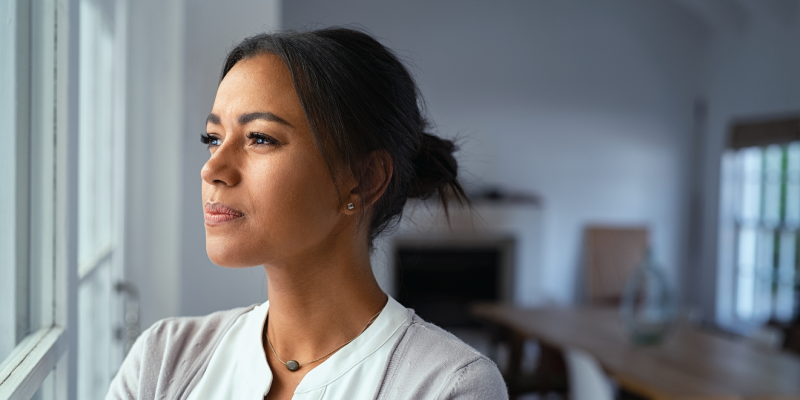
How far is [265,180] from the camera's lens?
3.06 ft

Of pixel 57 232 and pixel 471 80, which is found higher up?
pixel 471 80

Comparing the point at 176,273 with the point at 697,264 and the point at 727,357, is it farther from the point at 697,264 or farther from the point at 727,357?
the point at 697,264

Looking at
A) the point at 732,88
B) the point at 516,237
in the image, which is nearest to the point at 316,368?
A: the point at 516,237

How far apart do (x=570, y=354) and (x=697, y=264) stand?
4.30 meters

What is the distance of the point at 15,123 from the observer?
98 cm

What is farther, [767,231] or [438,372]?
[767,231]

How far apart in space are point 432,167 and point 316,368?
0.40 m

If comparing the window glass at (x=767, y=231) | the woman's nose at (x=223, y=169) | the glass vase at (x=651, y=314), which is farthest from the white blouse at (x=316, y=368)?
the window glass at (x=767, y=231)

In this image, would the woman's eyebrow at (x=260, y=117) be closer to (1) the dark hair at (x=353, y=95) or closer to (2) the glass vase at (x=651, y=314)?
(1) the dark hair at (x=353, y=95)

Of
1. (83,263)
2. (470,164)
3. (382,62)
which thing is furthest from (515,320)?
(382,62)

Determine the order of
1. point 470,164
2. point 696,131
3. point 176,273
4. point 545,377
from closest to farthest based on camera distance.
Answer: point 176,273, point 545,377, point 470,164, point 696,131

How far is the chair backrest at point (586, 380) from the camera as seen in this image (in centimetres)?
257

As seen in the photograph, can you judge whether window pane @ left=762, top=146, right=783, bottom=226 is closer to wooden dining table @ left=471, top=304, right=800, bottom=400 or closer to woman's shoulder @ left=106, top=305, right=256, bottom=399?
wooden dining table @ left=471, top=304, right=800, bottom=400

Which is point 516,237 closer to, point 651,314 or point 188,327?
point 651,314
